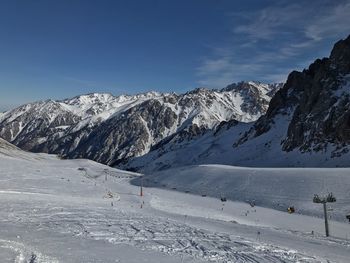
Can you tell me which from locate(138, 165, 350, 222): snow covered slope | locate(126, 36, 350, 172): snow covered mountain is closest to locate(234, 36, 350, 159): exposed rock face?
locate(126, 36, 350, 172): snow covered mountain

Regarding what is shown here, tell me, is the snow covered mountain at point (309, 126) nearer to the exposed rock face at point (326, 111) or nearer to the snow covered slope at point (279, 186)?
the exposed rock face at point (326, 111)

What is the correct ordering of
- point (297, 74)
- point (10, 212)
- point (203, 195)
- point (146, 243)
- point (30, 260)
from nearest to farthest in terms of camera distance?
point (30, 260), point (146, 243), point (10, 212), point (203, 195), point (297, 74)

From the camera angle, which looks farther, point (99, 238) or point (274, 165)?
point (274, 165)

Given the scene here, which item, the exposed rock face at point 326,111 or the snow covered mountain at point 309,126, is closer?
the snow covered mountain at point 309,126

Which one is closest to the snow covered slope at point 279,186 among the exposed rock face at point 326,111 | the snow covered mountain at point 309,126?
the snow covered mountain at point 309,126

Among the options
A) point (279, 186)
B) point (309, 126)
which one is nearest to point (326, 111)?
point (309, 126)

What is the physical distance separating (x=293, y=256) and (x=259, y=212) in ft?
109

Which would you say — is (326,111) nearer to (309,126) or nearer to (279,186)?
(309,126)

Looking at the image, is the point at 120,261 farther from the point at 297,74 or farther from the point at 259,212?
the point at 297,74

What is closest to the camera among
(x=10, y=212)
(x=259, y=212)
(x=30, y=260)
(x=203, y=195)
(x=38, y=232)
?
(x=30, y=260)

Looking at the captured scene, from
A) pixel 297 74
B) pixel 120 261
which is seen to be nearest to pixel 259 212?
pixel 120 261

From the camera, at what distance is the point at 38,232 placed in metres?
22.0

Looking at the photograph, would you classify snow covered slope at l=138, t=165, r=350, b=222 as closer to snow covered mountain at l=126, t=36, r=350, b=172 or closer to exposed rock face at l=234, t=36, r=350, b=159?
snow covered mountain at l=126, t=36, r=350, b=172

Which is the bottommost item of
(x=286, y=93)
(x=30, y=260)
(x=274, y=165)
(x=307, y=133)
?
(x=30, y=260)
